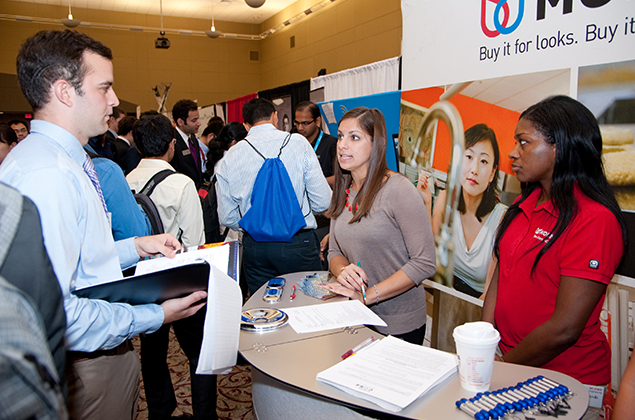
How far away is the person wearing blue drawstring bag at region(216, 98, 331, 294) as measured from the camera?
2.47 meters

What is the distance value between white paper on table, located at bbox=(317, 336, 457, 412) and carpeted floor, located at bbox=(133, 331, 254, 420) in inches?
62.9

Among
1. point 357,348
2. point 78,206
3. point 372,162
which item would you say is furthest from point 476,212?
point 78,206

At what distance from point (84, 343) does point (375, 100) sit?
270cm

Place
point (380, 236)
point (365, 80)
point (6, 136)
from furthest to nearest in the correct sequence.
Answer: point (365, 80) < point (6, 136) < point (380, 236)

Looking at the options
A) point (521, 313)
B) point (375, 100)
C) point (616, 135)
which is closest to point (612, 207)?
point (521, 313)

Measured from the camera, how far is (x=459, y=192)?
2.53 metres

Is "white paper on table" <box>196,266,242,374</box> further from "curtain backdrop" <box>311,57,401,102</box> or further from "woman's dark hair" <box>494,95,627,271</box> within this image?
"curtain backdrop" <box>311,57,401,102</box>

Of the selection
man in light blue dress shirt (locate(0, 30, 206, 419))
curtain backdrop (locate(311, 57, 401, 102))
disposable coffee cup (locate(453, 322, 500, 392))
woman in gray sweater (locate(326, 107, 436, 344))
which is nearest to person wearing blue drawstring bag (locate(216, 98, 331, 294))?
woman in gray sweater (locate(326, 107, 436, 344))

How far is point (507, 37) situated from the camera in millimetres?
2135

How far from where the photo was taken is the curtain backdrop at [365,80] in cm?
497

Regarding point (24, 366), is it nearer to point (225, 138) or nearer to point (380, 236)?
point (380, 236)

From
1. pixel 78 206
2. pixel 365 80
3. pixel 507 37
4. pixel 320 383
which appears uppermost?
pixel 365 80

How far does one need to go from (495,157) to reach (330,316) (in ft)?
4.71

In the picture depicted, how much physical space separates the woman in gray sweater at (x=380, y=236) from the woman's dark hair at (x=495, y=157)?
80 centimetres
